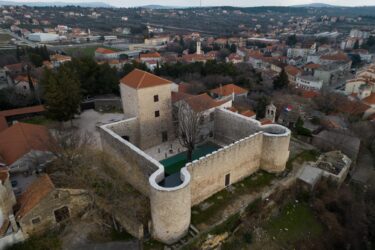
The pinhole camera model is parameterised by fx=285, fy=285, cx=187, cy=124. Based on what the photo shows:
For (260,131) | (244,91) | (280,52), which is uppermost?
(260,131)

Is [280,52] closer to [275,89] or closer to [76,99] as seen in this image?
[275,89]

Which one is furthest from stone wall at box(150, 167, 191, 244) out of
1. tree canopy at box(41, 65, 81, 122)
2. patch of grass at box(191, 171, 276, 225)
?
tree canopy at box(41, 65, 81, 122)

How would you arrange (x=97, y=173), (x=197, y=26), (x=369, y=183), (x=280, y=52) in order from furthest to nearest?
1. (x=197, y=26)
2. (x=280, y=52)
3. (x=369, y=183)
4. (x=97, y=173)

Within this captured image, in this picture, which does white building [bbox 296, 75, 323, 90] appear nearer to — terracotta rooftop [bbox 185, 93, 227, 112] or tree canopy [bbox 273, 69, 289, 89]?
tree canopy [bbox 273, 69, 289, 89]

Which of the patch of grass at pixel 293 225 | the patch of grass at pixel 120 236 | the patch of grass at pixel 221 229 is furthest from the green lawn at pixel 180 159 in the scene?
the patch of grass at pixel 293 225

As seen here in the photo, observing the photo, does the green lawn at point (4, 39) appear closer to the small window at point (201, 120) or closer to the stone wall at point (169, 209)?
the small window at point (201, 120)

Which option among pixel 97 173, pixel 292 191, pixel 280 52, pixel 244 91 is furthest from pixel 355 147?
pixel 280 52

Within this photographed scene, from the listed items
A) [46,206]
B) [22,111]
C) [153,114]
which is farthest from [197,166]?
[22,111]
